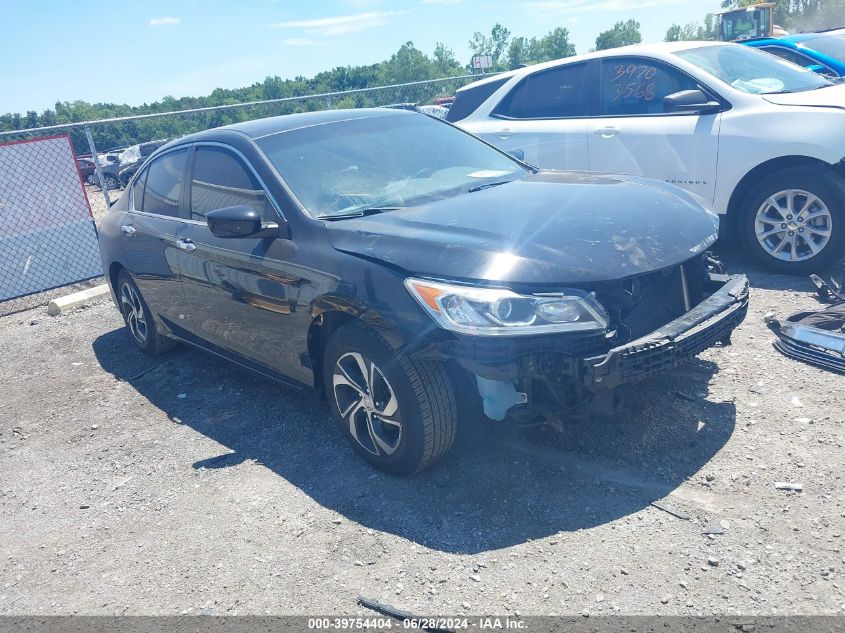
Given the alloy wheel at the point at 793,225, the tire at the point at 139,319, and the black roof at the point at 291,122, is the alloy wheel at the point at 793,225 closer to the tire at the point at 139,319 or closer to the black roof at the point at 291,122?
the black roof at the point at 291,122

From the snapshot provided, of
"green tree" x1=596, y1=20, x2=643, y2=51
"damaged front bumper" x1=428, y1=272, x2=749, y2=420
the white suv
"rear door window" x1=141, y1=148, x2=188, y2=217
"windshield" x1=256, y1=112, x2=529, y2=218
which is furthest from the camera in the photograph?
"green tree" x1=596, y1=20, x2=643, y2=51

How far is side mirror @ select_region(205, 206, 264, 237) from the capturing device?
152 inches

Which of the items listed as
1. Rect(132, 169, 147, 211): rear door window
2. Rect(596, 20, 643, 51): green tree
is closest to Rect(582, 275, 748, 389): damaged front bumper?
Rect(132, 169, 147, 211): rear door window

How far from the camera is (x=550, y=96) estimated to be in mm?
7332

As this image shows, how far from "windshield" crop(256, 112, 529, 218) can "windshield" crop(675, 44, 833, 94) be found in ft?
8.81

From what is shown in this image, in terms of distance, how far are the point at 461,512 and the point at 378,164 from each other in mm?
2109

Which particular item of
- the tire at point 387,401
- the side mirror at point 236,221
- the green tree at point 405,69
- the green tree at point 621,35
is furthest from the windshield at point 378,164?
the green tree at point 621,35

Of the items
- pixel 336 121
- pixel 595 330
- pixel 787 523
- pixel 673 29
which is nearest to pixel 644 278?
pixel 595 330

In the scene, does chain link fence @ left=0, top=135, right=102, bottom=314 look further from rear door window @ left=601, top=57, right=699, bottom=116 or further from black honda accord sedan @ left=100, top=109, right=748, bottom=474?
rear door window @ left=601, top=57, right=699, bottom=116

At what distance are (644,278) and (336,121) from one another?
2336 millimetres

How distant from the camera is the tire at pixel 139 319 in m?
5.86

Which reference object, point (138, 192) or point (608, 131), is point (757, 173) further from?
point (138, 192)

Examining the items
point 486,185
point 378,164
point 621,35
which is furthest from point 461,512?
point 621,35

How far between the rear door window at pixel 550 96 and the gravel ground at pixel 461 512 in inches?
125
